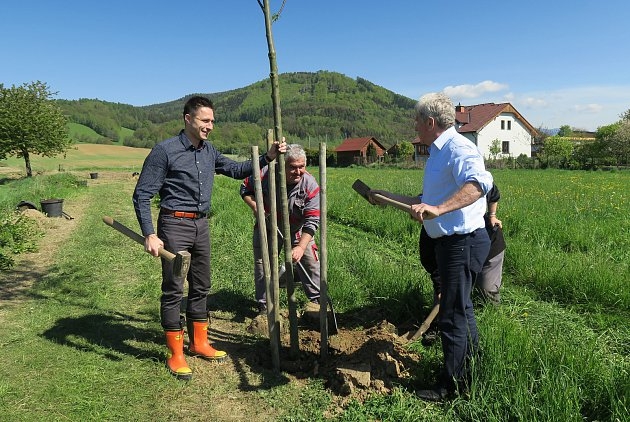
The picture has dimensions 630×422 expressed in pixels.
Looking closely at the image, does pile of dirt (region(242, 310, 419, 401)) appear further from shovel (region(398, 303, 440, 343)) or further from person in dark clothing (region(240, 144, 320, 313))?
person in dark clothing (region(240, 144, 320, 313))

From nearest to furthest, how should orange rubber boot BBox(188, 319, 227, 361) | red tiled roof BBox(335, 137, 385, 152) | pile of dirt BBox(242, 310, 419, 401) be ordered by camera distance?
pile of dirt BBox(242, 310, 419, 401) < orange rubber boot BBox(188, 319, 227, 361) < red tiled roof BBox(335, 137, 385, 152)

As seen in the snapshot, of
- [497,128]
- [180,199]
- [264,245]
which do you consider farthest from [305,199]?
[497,128]

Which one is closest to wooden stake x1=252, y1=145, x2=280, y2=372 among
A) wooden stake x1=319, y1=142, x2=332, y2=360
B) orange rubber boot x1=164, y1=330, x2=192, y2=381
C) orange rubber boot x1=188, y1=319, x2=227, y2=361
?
wooden stake x1=319, y1=142, x2=332, y2=360

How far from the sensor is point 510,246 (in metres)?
6.39

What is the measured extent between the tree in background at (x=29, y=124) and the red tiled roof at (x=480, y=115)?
126 feet

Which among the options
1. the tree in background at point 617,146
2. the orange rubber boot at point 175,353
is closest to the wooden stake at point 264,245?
the orange rubber boot at point 175,353

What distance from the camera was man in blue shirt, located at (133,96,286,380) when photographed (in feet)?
11.0

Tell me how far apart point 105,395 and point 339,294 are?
2487mm

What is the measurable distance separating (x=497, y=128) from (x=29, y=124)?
45490 millimetres

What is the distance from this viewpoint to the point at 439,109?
2.82 m

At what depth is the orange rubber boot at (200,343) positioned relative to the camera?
3.87 meters

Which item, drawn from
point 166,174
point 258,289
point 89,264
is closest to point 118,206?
point 89,264

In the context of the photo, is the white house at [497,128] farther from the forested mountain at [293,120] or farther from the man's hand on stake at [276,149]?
the man's hand on stake at [276,149]

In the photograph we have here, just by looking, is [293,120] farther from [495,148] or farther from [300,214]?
[300,214]
